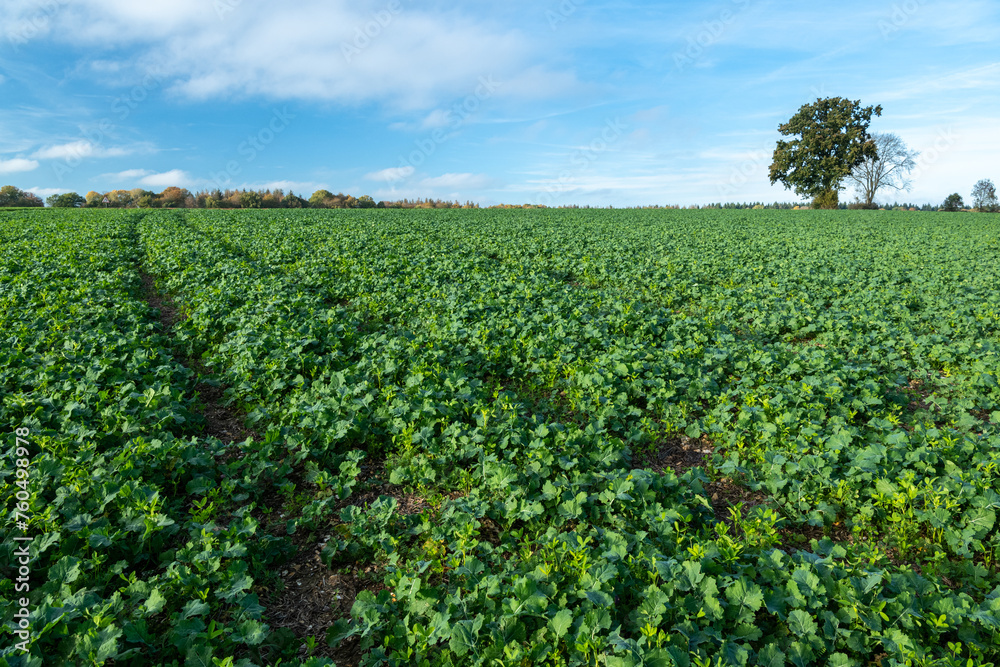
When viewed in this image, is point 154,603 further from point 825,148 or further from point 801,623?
point 825,148

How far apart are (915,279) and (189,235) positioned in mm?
29547

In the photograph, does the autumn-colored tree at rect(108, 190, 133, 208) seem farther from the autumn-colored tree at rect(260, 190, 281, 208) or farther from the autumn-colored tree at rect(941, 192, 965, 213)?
the autumn-colored tree at rect(941, 192, 965, 213)

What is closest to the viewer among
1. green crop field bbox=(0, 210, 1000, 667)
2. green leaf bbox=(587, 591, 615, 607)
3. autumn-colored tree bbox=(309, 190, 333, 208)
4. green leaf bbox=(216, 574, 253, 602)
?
green leaf bbox=(587, 591, 615, 607)

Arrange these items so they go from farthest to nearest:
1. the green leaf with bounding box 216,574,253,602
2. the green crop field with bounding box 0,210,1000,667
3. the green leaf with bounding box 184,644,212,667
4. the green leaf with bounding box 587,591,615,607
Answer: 1. the green leaf with bounding box 216,574,253,602
2. the green crop field with bounding box 0,210,1000,667
3. the green leaf with bounding box 587,591,615,607
4. the green leaf with bounding box 184,644,212,667

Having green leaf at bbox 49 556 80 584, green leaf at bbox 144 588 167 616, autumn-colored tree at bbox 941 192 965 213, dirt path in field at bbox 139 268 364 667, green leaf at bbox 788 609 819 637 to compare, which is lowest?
dirt path in field at bbox 139 268 364 667

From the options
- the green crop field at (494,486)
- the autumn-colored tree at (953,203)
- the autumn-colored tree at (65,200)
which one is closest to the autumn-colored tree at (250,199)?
the autumn-colored tree at (65,200)

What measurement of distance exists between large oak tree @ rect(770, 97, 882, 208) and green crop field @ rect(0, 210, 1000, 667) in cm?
7716

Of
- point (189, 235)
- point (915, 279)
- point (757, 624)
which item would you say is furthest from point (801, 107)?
point (757, 624)

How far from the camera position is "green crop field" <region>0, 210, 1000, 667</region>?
3.27 meters

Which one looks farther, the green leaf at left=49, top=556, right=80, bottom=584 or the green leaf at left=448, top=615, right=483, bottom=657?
the green leaf at left=49, top=556, right=80, bottom=584

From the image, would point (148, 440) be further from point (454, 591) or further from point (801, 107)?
point (801, 107)

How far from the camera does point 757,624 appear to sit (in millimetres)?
3543

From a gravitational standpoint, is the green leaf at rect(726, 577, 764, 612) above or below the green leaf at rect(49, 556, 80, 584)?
below

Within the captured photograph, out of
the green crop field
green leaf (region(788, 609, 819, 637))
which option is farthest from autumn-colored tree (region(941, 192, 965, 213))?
green leaf (region(788, 609, 819, 637))
